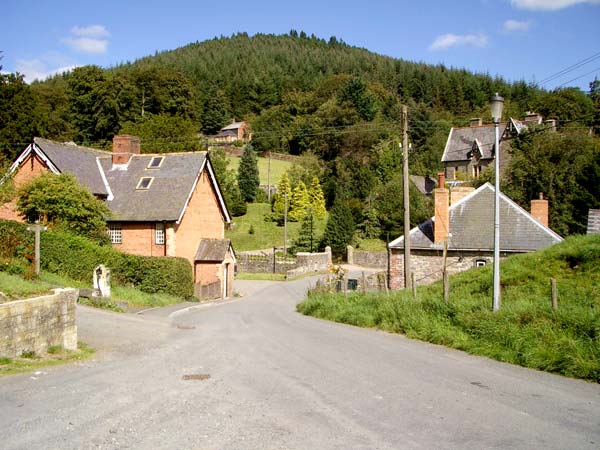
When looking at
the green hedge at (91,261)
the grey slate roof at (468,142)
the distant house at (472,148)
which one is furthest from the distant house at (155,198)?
the grey slate roof at (468,142)

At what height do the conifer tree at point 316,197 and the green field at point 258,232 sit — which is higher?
the conifer tree at point 316,197

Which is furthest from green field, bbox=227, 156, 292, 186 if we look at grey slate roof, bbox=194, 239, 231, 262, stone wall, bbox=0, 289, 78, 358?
stone wall, bbox=0, 289, 78, 358

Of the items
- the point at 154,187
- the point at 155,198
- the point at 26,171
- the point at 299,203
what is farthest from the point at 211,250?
the point at 299,203

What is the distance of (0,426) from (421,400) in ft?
18.6

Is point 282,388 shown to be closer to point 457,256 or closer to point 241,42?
point 457,256

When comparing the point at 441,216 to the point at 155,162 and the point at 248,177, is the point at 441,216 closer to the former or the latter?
the point at 155,162

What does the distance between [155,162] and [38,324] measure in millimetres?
27455

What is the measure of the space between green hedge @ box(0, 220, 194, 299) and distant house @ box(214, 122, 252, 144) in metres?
81.1

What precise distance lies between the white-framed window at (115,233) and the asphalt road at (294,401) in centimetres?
2123

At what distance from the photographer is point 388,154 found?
253 feet

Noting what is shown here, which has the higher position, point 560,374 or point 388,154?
point 388,154

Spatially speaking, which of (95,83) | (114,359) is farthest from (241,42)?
(114,359)

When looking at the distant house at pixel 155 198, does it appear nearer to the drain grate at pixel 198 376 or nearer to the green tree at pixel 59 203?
the green tree at pixel 59 203

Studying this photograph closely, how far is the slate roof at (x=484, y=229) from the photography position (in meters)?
31.5
